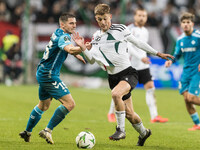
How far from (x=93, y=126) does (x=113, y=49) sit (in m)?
2.54

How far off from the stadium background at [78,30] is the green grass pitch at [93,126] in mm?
5118

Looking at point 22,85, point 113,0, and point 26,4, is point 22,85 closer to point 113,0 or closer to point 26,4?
point 26,4

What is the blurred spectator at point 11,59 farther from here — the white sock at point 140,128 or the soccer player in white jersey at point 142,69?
the white sock at point 140,128

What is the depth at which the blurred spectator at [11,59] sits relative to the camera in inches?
779

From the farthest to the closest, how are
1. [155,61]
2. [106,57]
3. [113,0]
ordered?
1. [113,0]
2. [155,61]
3. [106,57]

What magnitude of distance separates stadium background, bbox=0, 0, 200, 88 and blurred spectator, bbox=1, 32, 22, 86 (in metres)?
0.13

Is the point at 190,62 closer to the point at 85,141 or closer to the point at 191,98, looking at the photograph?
the point at 191,98

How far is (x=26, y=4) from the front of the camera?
65.8 ft

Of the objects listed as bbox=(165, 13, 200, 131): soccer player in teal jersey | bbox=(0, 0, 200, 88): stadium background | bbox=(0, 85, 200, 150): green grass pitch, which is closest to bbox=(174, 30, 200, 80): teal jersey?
bbox=(165, 13, 200, 131): soccer player in teal jersey

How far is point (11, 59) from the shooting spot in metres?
20.1

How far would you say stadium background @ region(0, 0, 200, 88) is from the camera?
19.9 m

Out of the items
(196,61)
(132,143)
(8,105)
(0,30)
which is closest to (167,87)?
(0,30)

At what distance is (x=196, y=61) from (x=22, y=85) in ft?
39.5

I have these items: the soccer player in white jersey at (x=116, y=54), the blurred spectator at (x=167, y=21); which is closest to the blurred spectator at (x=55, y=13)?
the blurred spectator at (x=167, y=21)
